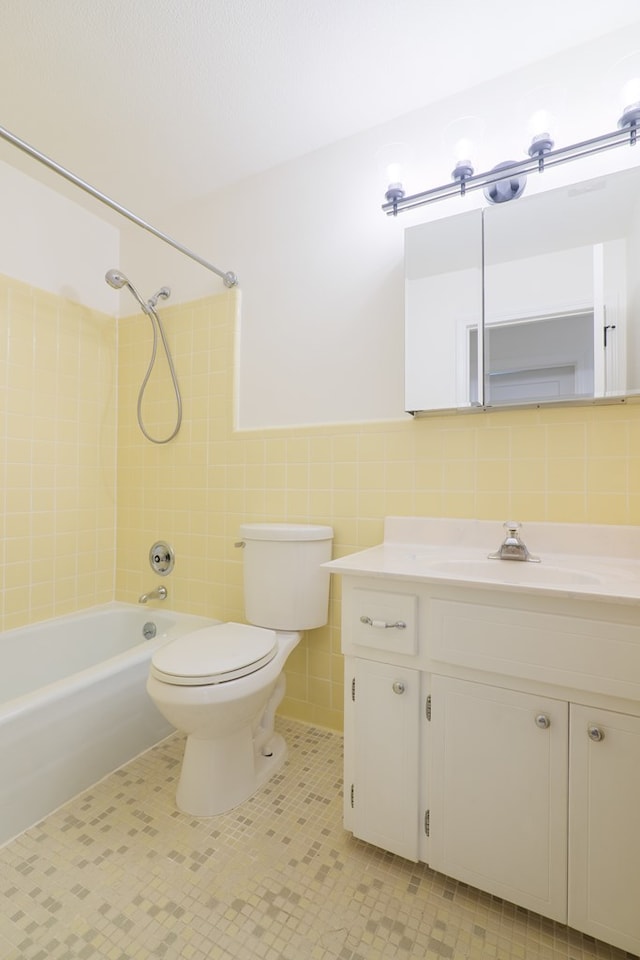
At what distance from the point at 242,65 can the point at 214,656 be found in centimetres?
190

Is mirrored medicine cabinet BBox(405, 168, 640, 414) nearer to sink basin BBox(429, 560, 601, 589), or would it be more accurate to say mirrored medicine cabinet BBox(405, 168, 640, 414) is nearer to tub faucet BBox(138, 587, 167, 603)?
sink basin BBox(429, 560, 601, 589)

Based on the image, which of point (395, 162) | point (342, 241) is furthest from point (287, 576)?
point (395, 162)

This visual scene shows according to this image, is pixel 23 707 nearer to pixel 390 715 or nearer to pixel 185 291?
pixel 390 715

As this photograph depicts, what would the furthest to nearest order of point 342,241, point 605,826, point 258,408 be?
1. point 258,408
2. point 342,241
3. point 605,826

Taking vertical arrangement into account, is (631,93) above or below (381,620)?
above

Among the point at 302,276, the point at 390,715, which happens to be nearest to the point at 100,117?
the point at 302,276

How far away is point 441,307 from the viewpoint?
1521mm

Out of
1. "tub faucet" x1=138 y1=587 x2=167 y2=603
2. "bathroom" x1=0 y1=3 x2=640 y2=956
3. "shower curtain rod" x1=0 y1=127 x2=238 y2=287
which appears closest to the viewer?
"shower curtain rod" x1=0 y1=127 x2=238 y2=287

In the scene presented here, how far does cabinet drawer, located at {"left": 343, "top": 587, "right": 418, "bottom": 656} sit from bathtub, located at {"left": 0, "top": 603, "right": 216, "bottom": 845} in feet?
3.02

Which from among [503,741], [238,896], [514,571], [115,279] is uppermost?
[115,279]

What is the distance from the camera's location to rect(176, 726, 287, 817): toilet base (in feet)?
4.44

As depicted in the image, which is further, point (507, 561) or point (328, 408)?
point (328, 408)

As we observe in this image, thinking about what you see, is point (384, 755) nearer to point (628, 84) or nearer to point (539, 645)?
point (539, 645)

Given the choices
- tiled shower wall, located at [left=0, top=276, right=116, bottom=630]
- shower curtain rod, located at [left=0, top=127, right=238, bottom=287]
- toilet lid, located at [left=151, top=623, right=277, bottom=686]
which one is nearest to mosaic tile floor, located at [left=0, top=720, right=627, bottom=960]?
toilet lid, located at [left=151, top=623, right=277, bottom=686]
